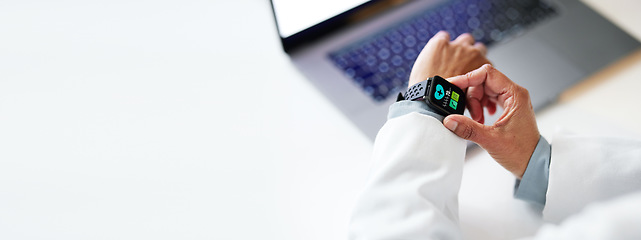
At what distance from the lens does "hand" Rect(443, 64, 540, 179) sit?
584mm

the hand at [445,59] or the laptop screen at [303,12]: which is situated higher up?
the laptop screen at [303,12]

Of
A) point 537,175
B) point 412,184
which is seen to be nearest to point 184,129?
point 412,184

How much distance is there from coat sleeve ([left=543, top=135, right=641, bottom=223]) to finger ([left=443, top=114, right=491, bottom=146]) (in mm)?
88

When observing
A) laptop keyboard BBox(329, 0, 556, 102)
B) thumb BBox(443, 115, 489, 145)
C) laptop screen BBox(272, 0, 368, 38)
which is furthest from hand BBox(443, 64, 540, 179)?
laptop screen BBox(272, 0, 368, 38)

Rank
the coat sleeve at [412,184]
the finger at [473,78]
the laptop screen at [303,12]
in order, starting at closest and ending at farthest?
1. the coat sleeve at [412,184]
2. the finger at [473,78]
3. the laptop screen at [303,12]

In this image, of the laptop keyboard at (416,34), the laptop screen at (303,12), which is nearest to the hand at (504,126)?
the laptop keyboard at (416,34)

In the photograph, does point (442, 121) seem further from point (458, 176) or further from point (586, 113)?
point (586, 113)

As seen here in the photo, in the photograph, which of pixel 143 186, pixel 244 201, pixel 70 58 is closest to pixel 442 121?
pixel 244 201

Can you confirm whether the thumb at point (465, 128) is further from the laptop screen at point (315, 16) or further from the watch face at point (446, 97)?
the laptop screen at point (315, 16)

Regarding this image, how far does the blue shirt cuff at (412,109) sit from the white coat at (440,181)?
2 centimetres

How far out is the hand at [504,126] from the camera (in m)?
0.58

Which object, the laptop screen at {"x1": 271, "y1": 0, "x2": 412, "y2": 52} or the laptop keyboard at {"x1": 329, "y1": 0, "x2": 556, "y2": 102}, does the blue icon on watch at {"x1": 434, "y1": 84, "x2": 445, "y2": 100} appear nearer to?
the laptop keyboard at {"x1": 329, "y1": 0, "x2": 556, "y2": 102}

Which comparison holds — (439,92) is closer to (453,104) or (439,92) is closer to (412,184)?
(453,104)

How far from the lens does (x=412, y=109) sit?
1.97ft
